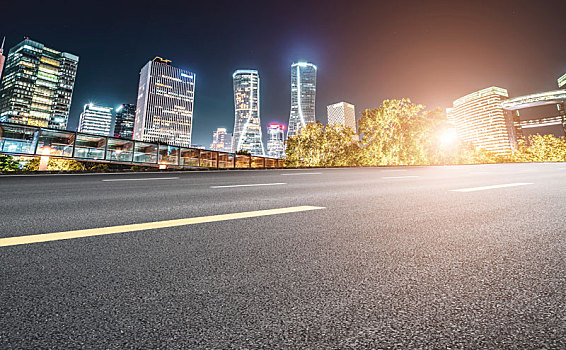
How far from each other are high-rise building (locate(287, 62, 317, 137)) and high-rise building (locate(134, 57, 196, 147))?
66.2 meters

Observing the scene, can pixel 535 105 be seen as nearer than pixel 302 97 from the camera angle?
Yes

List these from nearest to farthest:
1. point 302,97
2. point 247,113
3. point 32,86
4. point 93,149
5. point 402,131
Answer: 1. point 93,149
2. point 402,131
3. point 32,86
4. point 247,113
5. point 302,97

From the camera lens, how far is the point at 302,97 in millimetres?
191250

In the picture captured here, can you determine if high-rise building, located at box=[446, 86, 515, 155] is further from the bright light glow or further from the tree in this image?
the tree

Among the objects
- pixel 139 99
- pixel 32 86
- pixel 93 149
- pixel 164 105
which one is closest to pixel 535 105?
pixel 93 149

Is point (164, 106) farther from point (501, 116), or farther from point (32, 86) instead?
point (501, 116)

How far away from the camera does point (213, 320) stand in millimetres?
989

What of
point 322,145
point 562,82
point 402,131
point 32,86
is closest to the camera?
point 402,131

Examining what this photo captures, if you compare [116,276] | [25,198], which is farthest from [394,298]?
[25,198]

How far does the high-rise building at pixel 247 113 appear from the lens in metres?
154

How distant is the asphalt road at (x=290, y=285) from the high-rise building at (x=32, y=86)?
18294 cm

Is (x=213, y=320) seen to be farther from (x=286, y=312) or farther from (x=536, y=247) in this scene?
(x=536, y=247)

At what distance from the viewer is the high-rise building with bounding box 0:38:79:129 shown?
139 meters

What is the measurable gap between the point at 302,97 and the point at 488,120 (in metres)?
109
